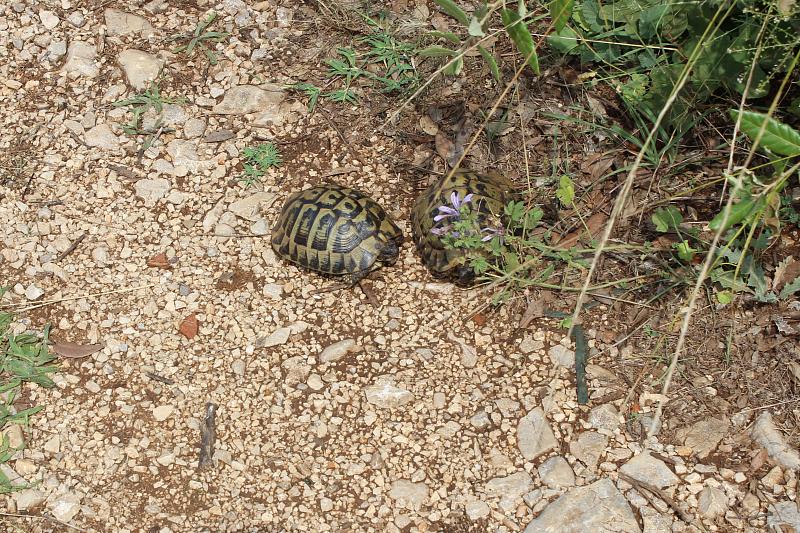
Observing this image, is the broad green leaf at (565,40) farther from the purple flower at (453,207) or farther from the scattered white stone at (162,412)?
the scattered white stone at (162,412)

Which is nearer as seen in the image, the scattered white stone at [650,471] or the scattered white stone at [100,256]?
the scattered white stone at [650,471]

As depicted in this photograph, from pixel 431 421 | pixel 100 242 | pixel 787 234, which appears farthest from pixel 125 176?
pixel 787 234

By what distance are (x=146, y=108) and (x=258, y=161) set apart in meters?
0.85

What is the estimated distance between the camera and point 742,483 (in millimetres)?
3252

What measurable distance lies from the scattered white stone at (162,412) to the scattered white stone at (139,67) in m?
2.17

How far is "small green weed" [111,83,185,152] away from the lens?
186 inches

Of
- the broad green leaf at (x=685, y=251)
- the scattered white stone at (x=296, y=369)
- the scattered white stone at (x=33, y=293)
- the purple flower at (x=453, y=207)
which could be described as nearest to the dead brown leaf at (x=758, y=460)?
the broad green leaf at (x=685, y=251)

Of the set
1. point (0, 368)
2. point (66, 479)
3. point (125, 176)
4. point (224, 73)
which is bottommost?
point (66, 479)

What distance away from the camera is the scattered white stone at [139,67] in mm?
4926

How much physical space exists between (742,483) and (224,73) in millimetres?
3654

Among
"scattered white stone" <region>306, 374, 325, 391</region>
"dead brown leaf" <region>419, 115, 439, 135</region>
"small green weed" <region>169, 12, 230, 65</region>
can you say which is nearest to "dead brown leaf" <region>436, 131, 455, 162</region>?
"dead brown leaf" <region>419, 115, 439, 135</region>

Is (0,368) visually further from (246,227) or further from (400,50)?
(400,50)

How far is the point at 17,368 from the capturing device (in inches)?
150

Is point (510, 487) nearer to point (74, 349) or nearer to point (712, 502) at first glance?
point (712, 502)
